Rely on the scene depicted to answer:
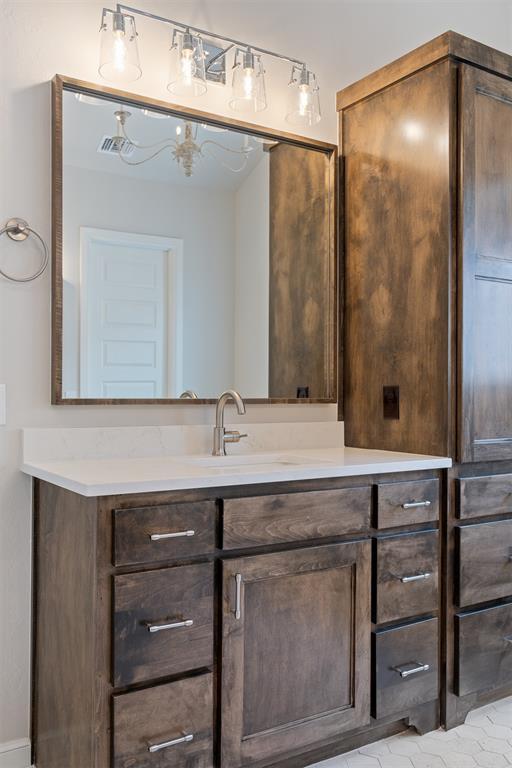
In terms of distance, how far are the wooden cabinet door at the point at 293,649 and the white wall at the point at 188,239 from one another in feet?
2.38

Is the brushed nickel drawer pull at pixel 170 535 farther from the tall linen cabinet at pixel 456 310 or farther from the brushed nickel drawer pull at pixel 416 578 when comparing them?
the tall linen cabinet at pixel 456 310

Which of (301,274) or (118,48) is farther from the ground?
(118,48)

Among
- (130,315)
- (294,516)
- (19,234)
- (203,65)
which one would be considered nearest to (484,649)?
(294,516)

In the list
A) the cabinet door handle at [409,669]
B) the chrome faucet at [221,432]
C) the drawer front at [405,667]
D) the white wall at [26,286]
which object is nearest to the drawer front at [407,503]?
the drawer front at [405,667]

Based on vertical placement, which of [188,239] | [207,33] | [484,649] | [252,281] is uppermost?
[207,33]

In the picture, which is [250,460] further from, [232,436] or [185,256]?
[185,256]

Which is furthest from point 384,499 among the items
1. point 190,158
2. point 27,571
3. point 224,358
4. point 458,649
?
point 190,158

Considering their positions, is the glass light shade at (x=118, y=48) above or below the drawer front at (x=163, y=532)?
above

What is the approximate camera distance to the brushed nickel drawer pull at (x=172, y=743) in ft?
4.91

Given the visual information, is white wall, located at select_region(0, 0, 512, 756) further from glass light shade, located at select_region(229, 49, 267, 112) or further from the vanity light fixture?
glass light shade, located at select_region(229, 49, 267, 112)

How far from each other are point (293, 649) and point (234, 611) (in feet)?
0.75

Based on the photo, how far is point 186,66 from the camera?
2.12 metres

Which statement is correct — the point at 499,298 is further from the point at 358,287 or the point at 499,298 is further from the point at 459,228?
the point at 358,287

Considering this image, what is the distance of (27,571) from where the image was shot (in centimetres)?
192
